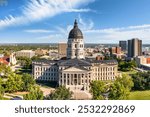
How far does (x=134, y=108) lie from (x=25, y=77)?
22.1 ft

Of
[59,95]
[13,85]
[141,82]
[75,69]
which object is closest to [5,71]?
[13,85]

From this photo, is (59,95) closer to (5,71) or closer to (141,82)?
(141,82)

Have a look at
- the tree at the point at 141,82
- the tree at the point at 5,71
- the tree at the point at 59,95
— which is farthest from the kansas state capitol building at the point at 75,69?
the tree at the point at 59,95

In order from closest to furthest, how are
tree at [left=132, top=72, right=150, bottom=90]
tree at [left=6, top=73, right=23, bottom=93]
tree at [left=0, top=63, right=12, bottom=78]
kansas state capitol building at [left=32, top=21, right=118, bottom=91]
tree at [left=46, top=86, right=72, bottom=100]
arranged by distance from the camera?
tree at [left=46, top=86, right=72, bottom=100] → tree at [left=6, top=73, right=23, bottom=93] → tree at [left=132, top=72, right=150, bottom=90] → kansas state capitol building at [left=32, top=21, right=118, bottom=91] → tree at [left=0, top=63, right=12, bottom=78]

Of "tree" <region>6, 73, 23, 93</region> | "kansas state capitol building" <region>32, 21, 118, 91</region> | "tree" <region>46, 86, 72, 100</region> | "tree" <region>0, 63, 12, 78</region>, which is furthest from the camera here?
"tree" <region>0, 63, 12, 78</region>

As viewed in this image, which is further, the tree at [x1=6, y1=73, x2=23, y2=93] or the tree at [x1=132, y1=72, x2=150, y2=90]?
the tree at [x1=132, y1=72, x2=150, y2=90]

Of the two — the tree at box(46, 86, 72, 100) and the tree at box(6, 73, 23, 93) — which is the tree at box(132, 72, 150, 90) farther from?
the tree at box(46, 86, 72, 100)

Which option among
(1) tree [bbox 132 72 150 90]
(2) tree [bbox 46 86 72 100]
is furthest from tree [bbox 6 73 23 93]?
(1) tree [bbox 132 72 150 90]

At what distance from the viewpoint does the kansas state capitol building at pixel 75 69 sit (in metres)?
10.1

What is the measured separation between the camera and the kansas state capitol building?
10.1m

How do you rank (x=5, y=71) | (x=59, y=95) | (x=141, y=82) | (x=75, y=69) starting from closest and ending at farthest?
(x=59, y=95), (x=141, y=82), (x=75, y=69), (x=5, y=71)

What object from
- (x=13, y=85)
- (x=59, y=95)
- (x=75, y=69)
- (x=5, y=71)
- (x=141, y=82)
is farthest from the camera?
(x=5, y=71)

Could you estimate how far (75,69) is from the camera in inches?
404

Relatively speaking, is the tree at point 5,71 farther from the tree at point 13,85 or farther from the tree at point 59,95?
the tree at point 59,95
